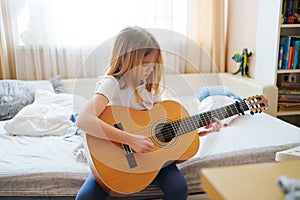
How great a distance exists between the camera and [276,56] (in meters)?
2.02

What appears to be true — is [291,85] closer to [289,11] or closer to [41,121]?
[289,11]

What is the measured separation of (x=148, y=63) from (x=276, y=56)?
3.70 feet

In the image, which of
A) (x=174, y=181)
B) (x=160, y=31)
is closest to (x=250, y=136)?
(x=174, y=181)

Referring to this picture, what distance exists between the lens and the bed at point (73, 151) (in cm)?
125

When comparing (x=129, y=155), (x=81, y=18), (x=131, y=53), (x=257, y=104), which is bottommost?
(x=129, y=155)

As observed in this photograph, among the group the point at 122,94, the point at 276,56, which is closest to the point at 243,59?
the point at 276,56

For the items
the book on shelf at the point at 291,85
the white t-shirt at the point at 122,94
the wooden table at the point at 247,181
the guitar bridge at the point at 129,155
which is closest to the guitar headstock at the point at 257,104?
the white t-shirt at the point at 122,94

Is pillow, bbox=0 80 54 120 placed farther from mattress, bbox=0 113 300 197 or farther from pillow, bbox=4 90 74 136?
mattress, bbox=0 113 300 197

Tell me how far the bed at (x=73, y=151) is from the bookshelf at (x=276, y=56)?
0.15m

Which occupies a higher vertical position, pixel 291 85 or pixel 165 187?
pixel 291 85

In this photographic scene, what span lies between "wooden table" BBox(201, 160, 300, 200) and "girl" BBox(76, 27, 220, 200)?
620 mm

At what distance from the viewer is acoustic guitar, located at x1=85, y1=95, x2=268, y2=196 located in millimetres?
1131

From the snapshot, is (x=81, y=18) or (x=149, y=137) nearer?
(x=149, y=137)

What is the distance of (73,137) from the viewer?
1.66 m
